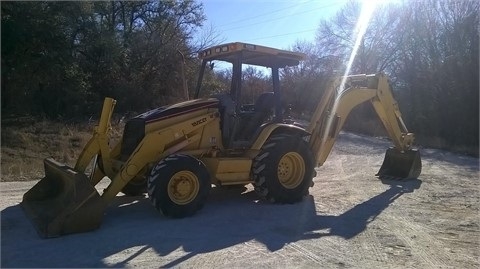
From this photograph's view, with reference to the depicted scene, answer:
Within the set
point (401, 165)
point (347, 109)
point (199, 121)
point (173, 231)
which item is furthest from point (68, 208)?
point (401, 165)

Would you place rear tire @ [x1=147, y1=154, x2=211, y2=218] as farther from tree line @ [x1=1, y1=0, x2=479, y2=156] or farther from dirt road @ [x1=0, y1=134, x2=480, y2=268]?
tree line @ [x1=1, y1=0, x2=479, y2=156]

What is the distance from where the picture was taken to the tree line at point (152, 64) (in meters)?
21.3

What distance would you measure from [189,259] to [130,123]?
2.94 metres

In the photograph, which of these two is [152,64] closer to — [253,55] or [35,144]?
[35,144]

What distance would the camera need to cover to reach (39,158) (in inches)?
561

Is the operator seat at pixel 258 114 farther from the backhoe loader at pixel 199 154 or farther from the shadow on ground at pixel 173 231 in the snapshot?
the shadow on ground at pixel 173 231

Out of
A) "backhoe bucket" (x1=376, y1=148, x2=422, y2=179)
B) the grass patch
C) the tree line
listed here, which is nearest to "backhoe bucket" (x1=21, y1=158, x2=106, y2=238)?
the grass patch

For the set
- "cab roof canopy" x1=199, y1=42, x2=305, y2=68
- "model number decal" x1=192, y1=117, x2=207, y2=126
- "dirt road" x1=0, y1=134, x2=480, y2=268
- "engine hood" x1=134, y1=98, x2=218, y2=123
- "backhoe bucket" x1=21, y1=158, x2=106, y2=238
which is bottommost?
"dirt road" x1=0, y1=134, x2=480, y2=268

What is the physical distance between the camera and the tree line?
21297 millimetres

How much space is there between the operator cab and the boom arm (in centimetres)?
98

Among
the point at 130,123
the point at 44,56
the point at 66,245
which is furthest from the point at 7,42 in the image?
the point at 66,245

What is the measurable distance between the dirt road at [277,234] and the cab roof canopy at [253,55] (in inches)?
92.1

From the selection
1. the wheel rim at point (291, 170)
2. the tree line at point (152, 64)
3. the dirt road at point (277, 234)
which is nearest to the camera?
the dirt road at point (277, 234)

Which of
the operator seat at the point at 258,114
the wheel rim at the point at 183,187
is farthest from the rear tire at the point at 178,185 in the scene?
the operator seat at the point at 258,114
